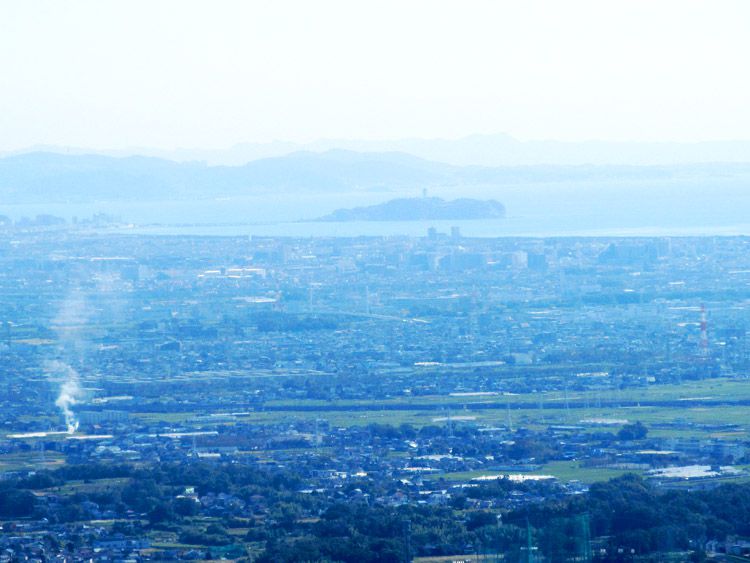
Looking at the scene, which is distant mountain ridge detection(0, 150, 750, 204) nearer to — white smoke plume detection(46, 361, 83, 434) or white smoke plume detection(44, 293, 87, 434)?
white smoke plume detection(44, 293, 87, 434)

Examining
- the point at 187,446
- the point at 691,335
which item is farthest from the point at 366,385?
the point at 691,335

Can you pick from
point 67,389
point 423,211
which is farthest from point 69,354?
point 423,211

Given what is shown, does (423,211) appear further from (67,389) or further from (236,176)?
(67,389)

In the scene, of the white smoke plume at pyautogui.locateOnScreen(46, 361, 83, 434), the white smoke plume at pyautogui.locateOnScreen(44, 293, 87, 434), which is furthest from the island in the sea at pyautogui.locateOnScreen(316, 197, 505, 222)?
the white smoke plume at pyautogui.locateOnScreen(46, 361, 83, 434)

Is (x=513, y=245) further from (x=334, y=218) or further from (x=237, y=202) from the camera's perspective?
(x=237, y=202)

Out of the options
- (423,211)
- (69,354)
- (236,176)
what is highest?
(236,176)
